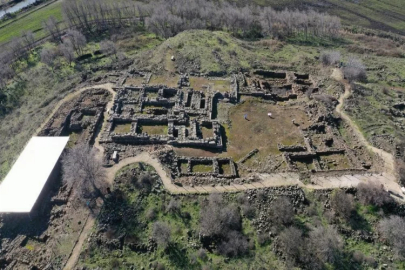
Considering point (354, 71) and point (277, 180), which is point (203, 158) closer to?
point (277, 180)

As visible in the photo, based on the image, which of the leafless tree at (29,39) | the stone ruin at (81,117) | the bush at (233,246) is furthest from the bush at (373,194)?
the leafless tree at (29,39)

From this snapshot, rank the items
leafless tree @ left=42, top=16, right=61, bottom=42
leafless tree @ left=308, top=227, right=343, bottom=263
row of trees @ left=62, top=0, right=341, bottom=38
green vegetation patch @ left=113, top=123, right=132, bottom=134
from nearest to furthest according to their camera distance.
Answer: leafless tree @ left=308, top=227, right=343, bottom=263, green vegetation patch @ left=113, top=123, right=132, bottom=134, row of trees @ left=62, top=0, right=341, bottom=38, leafless tree @ left=42, top=16, right=61, bottom=42


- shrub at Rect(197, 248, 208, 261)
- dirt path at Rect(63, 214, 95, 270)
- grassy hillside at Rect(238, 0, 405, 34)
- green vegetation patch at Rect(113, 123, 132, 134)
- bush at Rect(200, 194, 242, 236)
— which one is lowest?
grassy hillside at Rect(238, 0, 405, 34)

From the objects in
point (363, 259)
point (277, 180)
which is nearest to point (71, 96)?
point (277, 180)

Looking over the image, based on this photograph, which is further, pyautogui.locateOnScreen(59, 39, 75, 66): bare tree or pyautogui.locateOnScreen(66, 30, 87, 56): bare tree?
pyautogui.locateOnScreen(66, 30, 87, 56): bare tree

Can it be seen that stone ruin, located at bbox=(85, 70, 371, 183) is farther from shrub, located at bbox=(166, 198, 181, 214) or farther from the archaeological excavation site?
shrub, located at bbox=(166, 198, 181, 214)

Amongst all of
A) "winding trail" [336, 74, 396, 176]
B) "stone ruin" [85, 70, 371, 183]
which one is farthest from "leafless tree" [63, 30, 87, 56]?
"winding trail" [336, 74, 396, 176]

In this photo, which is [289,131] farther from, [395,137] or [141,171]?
[141,171]

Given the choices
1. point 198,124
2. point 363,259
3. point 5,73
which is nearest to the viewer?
point 363,259
